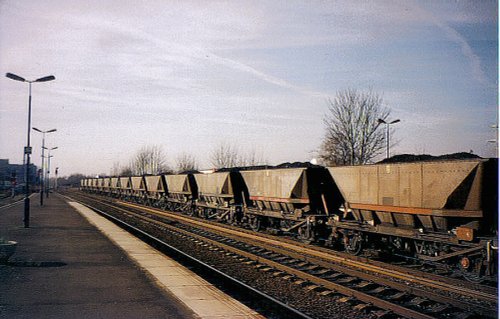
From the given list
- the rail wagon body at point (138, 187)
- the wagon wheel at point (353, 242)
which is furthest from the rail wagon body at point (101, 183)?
the wagon wheel at point (353, 242)

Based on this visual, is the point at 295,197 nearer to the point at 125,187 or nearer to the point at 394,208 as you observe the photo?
the point at 394,208

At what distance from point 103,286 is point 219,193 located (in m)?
14.5

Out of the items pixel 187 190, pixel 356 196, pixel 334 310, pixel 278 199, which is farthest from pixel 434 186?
pixel 187 190

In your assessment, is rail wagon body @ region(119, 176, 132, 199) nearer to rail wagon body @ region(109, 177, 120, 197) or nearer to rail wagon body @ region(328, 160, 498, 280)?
rail wagon body @ region(109, 177, 120, 197)

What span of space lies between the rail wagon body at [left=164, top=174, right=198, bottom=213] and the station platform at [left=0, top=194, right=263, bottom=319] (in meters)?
15.3

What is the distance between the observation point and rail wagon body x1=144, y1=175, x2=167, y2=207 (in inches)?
1474

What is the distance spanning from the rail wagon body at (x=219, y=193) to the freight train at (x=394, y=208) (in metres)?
0.75

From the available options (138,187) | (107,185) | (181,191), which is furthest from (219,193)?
(107,185)

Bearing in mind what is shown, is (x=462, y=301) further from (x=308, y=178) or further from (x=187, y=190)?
(x=187, y=190)

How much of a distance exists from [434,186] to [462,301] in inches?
123

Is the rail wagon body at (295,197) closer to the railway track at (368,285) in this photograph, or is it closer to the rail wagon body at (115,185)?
the railway track at (368,285)

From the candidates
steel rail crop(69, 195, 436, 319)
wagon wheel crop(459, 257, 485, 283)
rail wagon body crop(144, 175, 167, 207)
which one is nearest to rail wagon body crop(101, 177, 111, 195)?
rail wagon body crop(144, 175, 167, 207)

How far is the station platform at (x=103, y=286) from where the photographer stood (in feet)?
23.5

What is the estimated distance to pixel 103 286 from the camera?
8852mm
